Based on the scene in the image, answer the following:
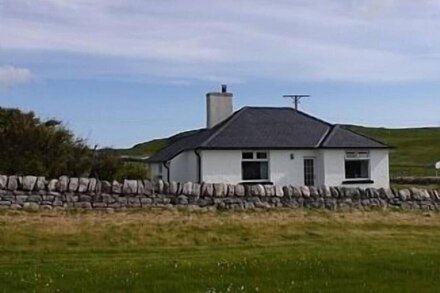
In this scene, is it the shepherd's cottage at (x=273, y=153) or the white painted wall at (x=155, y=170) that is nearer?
the shepherd's cottage at (x=273, y=153)

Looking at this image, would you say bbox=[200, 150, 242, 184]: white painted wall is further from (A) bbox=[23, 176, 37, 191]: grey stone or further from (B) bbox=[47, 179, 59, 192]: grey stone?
(A) bbox=[23, 176, 37, 191]: grey stone

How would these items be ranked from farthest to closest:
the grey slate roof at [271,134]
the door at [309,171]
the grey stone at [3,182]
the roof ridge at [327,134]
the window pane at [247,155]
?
1. the door at [309,171]
2. the roof ridge at [327,134]
3. the grey slate roof at [271,134]
4. the window pane at [247,155]
5. the grey stone at [3,182]

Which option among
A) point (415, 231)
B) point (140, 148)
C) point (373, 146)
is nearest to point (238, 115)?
point (373, 146)

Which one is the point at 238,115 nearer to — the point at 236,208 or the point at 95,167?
the point at 95,167

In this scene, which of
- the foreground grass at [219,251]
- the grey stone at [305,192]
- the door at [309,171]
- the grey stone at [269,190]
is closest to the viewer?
the foreground grass at [219,251]

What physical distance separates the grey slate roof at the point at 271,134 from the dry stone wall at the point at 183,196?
7786mm

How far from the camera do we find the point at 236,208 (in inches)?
827

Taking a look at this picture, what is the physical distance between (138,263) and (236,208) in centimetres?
898

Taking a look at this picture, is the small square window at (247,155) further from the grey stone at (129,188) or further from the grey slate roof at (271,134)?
the grey stone at (129,188)

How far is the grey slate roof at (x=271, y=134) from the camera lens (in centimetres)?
3008

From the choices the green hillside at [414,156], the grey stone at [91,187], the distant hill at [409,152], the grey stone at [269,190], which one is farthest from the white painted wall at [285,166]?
the green hillside at [414,156]

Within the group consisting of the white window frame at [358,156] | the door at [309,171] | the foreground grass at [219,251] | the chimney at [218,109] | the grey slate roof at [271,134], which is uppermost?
the chimney at [218,109]

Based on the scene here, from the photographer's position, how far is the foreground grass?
977 cm

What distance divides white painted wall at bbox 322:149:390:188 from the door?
66 cm
